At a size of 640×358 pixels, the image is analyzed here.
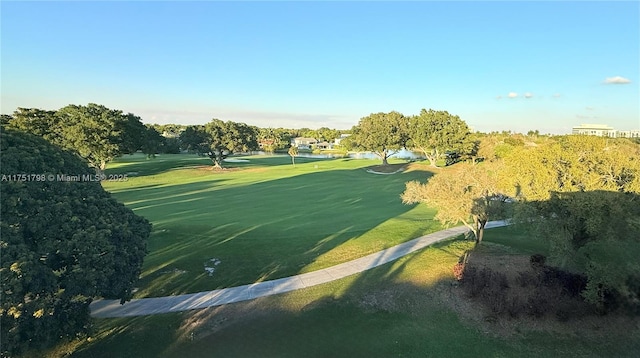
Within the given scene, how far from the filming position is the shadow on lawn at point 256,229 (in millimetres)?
19141

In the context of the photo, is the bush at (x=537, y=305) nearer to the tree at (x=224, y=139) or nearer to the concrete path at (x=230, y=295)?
the concrete path at (x=230, y=295)

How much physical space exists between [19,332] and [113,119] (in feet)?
174

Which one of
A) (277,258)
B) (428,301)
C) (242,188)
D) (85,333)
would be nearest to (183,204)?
(242,188)

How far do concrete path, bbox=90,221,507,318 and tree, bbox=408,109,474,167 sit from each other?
1683 inches

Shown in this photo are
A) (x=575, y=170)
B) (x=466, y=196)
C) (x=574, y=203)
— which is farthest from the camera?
(x=466, y=196)

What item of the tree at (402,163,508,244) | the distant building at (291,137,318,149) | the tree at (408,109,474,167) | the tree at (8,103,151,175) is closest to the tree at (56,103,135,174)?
the tree at (8,103,151,175)

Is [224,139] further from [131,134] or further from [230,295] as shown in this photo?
[230,295]

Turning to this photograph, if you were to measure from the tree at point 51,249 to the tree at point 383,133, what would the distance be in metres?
56.3

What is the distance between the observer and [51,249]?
456 inches

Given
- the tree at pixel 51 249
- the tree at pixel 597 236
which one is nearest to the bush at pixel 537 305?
the tree at pixel 597 236

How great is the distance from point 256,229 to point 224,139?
45.3 m

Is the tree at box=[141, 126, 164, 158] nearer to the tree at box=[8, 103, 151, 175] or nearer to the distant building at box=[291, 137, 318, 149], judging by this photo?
the tree at box=[8, 103, 151, 175]

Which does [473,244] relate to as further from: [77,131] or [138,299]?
[77,131]

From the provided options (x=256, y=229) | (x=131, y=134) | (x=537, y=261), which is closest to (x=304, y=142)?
(x=131, y=134)
